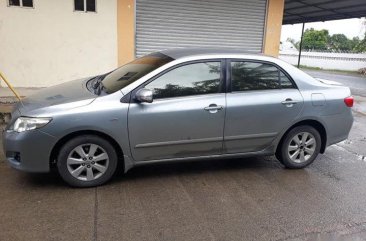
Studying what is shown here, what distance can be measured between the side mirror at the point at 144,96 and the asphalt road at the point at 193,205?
1.05 metres

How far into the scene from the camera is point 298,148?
4.92 m

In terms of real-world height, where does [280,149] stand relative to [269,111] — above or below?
below

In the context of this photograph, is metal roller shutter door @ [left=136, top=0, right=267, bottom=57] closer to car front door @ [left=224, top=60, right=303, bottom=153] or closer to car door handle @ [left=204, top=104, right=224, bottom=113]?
car front door @ [left=224, top=60, right=303, bottom=153]

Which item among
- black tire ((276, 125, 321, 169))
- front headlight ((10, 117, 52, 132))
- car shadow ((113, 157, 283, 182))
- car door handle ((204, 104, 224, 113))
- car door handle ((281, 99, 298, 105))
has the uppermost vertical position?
car door handle ((281, 99, 298, 105))

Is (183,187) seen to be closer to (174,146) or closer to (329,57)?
(174,146)

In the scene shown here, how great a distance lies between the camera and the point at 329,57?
3334 centimetres

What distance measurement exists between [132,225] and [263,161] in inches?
104

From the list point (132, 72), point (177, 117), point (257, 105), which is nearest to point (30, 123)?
point (132, 72)

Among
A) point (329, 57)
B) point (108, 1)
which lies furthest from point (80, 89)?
point (329, 57)

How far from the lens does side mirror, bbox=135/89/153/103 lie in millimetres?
3994

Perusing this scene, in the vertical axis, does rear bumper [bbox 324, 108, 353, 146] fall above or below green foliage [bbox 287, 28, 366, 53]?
below

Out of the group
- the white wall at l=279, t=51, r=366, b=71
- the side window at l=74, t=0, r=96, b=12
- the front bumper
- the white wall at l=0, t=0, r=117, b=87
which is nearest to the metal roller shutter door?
the white wall at l=0, t=0, r=117, b=87

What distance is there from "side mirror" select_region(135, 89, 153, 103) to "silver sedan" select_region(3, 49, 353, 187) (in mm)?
18

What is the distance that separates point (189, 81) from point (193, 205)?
1513 millimetres
